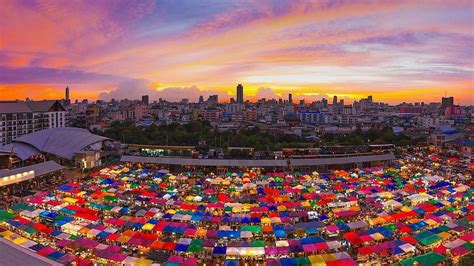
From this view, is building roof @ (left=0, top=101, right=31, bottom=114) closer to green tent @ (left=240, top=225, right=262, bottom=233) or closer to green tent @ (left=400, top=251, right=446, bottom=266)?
green tent @ (left=240, top=225, right=262, bottom=233)

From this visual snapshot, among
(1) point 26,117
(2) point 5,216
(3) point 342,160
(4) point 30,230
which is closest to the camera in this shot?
(4) point 30,230

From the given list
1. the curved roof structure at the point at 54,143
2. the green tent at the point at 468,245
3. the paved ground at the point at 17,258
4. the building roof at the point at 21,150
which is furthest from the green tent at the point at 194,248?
the building roof at the point at 21,150

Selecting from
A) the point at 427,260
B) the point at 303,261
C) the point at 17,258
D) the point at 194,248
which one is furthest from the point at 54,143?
the point at 427,260

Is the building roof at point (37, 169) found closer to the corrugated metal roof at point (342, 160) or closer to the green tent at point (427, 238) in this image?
the corrugated metal roof at point (342, 160)

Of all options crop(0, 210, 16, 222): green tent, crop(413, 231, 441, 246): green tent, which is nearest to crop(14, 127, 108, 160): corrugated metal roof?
crop(0, 210, 16, 222): green tent

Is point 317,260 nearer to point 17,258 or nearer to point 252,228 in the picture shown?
point 252,228

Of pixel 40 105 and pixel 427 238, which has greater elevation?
pixel 40 105

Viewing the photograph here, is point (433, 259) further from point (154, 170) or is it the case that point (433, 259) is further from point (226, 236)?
point (154, 170)
